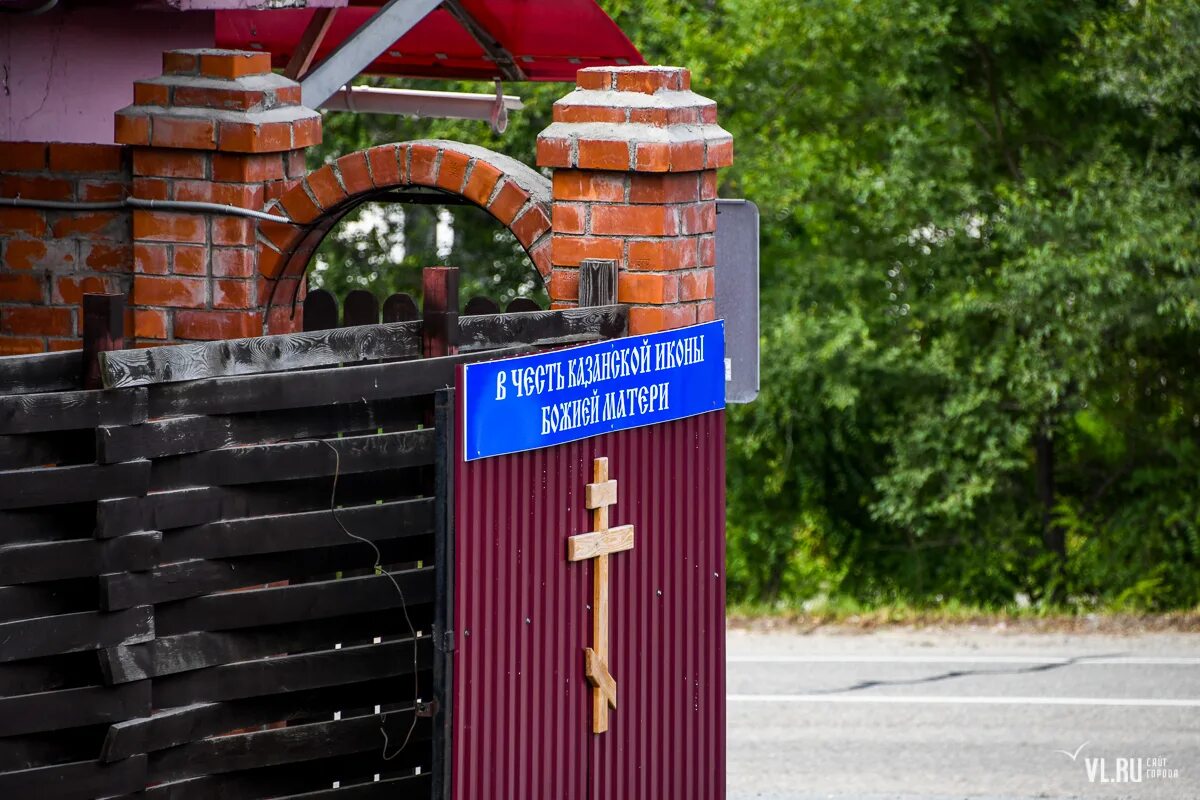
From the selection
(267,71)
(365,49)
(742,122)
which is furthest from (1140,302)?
(267,71)

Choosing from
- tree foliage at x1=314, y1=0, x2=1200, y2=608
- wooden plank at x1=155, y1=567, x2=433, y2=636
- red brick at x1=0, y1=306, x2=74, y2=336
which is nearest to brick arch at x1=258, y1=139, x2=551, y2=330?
red brick at x1=0, y1=306, x2=74, y2=336

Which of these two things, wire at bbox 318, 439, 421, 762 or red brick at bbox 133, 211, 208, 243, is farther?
red brick at bbox 133, 211, 208, 243

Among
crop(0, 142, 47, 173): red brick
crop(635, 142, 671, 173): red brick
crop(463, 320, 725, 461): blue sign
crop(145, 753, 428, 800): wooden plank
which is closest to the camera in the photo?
crop(145, 753, 428, 800): wooden plank

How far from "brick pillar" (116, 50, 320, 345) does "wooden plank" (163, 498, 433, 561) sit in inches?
47.3

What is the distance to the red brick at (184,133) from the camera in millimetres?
5465

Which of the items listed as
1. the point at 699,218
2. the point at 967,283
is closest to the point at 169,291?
the point at 699,218

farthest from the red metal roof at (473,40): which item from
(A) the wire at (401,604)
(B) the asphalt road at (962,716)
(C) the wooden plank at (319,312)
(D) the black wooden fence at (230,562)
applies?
(A) the wire at (401,604)

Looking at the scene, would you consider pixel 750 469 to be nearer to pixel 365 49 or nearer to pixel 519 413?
pixel 365 49

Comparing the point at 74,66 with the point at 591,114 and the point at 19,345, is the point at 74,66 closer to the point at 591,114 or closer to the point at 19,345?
the point at 19,345

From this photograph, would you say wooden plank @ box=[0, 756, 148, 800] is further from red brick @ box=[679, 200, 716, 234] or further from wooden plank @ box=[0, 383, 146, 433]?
red brick @ box=[679, 200, 716, 234]

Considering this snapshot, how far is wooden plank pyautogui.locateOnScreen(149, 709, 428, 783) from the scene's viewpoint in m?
4.19

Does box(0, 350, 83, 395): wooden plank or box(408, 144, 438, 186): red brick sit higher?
box(408, 144, 438, 186): red brick

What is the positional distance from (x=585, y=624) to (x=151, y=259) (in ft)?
6.33

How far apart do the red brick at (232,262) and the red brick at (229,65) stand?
22.4 inches
